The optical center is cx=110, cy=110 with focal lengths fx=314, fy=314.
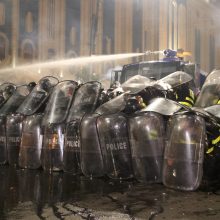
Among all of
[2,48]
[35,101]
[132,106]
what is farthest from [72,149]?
[2,48]

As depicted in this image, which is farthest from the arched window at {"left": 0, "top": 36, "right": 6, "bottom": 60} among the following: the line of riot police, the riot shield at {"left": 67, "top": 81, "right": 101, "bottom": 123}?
the riot shield at {"left": 67, "top": 81, "right": 101, "bottom": 123}

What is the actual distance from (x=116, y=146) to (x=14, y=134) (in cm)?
177

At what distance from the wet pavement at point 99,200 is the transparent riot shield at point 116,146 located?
0.12m

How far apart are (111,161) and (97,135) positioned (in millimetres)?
357

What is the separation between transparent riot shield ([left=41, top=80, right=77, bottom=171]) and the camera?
410 centimetres

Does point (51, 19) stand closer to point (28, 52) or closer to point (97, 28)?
point (28, 52)

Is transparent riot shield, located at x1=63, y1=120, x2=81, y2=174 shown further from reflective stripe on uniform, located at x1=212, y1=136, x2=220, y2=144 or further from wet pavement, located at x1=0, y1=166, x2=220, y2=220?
reflective stripe on uniform, located at x1=212, y1=136, x2=220, y2=144

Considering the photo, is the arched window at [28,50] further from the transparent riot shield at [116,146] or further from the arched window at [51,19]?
the transparent riot shield at [116,146]

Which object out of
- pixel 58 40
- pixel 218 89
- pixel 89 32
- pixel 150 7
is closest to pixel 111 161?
pixel 218 89

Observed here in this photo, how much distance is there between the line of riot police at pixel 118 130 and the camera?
307cm

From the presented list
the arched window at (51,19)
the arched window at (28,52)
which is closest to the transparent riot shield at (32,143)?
the arched window at (28,52)

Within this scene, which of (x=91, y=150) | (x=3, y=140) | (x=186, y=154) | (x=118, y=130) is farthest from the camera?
(x=3, y=140)

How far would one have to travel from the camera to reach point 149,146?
330cm

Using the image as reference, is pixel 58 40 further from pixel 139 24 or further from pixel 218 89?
pixel 218 89
